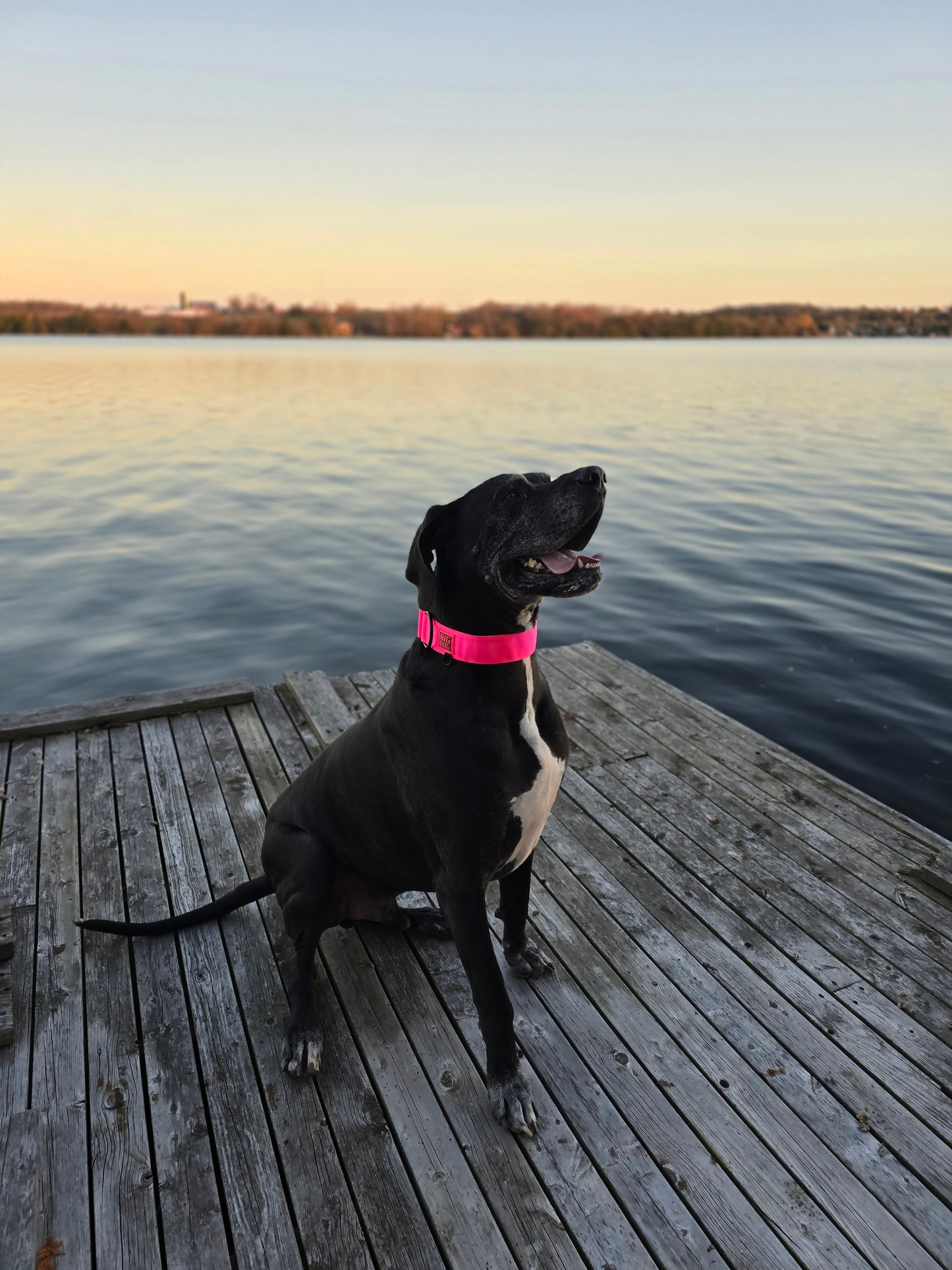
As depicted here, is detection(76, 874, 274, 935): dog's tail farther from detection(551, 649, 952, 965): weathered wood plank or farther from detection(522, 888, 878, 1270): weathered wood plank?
detection(551, 649, 952, 965): weathered wood plank

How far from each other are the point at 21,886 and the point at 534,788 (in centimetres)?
239

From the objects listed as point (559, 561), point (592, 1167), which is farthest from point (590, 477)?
point (592, 1167)

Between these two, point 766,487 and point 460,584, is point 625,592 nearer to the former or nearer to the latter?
point 766,487

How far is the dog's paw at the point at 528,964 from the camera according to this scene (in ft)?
10.3

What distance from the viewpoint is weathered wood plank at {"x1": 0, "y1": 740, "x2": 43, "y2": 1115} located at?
269 cm

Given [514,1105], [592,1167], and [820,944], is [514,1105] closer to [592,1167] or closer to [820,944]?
[592,1167]

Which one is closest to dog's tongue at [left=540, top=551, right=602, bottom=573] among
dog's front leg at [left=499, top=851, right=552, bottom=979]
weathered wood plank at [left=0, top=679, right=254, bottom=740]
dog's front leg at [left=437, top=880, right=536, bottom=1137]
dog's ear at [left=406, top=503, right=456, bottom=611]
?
dog's ear at [left=406, top=503, right=456, bottom=611]

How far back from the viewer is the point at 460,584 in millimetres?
2604

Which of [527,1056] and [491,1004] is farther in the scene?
[527,1056]

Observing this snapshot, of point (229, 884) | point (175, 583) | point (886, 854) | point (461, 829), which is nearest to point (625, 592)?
point (175, 583)

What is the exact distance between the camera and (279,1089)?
8.75 feet

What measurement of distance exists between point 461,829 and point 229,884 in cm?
158

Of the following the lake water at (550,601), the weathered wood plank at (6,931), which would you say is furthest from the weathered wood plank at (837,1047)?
the lake water at (550,601)

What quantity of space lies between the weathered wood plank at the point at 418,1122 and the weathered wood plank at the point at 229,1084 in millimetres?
356
